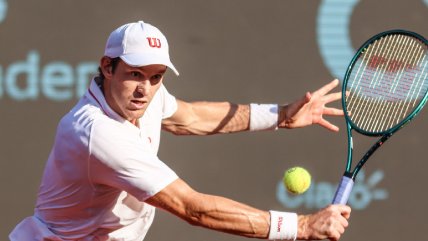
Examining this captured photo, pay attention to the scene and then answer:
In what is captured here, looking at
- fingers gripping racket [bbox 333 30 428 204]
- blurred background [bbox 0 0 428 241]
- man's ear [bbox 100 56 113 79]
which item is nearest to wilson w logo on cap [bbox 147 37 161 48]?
man's ear [bbox 100 56 113 79]

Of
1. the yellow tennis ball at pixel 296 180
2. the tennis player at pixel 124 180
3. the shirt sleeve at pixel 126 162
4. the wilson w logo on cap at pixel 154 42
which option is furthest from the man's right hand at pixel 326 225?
the wilson w logo on cap at pixel 154 42

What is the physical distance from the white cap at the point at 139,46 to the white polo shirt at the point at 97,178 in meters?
0.20

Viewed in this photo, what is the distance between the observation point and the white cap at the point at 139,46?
14.6 feet

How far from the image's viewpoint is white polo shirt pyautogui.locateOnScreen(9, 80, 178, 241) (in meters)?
4.34

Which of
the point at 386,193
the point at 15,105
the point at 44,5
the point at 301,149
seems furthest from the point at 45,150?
the point at 386,193

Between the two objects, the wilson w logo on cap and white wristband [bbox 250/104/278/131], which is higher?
the wilson w logo on cap

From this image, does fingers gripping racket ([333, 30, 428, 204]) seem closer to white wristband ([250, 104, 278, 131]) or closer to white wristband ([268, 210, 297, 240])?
white wristband ([250, 104, 278, 131])

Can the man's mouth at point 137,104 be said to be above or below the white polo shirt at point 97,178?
above

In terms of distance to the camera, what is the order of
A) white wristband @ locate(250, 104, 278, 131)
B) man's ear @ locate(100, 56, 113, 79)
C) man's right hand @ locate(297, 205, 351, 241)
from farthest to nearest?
1. white wristband @ locate(250, 104, 278, 131)
2. man's ear @ locate(100, 56, 113, 79)
3. man's right hand @ locate(297, 205, 351, 241)

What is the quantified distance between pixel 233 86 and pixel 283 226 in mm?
2425

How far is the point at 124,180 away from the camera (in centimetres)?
435

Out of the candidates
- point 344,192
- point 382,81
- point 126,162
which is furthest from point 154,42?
point 382,81

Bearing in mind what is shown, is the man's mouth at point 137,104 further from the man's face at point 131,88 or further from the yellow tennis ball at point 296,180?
the yellow tennis ball at point 296,180

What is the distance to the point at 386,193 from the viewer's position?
22.5 feet
